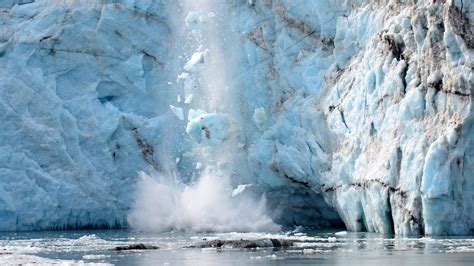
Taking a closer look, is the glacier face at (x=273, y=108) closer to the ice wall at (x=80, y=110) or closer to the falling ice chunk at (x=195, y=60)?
the ice wall at (x=80, y=110)

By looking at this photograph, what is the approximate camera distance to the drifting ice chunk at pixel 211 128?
27281 millimetres

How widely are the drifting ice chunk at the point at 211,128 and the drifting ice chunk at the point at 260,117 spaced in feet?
2.43

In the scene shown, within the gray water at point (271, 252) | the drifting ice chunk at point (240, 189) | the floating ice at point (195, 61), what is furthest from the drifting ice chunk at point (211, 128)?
the gray water at point (271, 252)

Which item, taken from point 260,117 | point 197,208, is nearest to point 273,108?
point 260,117

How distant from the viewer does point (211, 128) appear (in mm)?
27359

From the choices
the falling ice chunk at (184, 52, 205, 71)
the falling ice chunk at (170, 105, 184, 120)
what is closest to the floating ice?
the falling ice chunk at (184, 52, 205, 71)

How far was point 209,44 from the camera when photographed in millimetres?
28875

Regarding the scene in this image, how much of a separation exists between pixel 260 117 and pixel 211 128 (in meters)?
1.28

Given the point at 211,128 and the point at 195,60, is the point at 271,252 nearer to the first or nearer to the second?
the point at 211,128

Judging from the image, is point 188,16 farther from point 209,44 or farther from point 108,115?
point 108,115

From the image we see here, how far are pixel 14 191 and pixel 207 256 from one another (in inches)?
490

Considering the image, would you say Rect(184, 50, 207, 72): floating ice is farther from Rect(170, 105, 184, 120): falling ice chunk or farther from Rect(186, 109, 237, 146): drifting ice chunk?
Rect(186, 109, 237, 146): drifting ice chunk

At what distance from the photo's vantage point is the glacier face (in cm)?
2102

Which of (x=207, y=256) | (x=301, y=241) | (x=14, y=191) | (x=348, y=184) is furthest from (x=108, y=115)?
(x=207, y=256)
